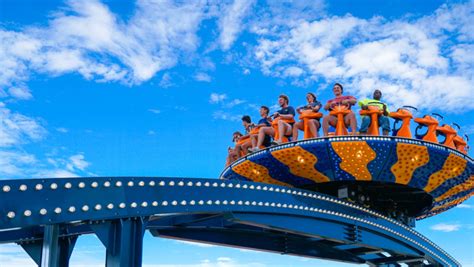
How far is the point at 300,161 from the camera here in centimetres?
1558

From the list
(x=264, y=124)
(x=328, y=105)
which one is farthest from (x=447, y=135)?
(x=264, y=124)

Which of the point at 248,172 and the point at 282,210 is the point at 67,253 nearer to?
the point at 282,210

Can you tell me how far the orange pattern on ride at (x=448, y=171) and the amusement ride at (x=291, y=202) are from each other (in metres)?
0.04

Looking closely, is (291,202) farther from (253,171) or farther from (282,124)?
(253,171)

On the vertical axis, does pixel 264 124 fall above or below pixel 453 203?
above

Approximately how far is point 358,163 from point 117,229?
24.7 ft

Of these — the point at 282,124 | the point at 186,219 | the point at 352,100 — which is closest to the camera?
the point at 186,219

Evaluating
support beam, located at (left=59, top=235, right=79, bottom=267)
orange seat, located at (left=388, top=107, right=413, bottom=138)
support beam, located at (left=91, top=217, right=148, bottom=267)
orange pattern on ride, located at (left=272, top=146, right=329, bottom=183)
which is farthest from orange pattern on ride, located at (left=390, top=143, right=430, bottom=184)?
support beam, located at (left=59, top=235, right=79, bottom=267)

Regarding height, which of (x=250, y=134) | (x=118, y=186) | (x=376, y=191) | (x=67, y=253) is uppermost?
(x=250, y=134)

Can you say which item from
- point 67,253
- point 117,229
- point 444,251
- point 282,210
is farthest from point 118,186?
point 444,251

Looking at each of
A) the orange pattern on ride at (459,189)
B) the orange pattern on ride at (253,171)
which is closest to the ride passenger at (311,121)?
the orange pattern on ride at (253,171)

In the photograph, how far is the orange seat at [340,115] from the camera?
1523cm

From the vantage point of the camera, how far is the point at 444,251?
18.2 metres

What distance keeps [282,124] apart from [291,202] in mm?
3588
